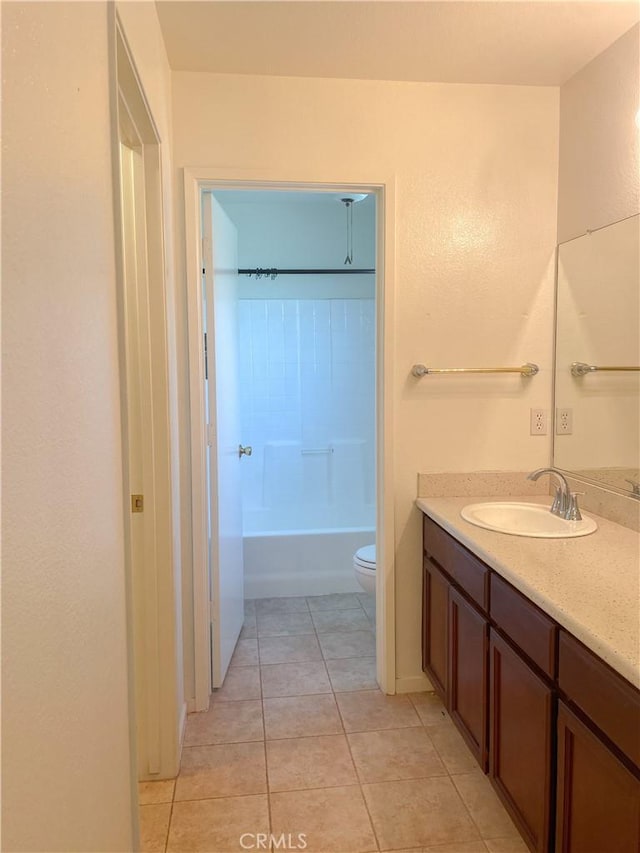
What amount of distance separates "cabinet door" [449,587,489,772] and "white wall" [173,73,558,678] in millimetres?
456

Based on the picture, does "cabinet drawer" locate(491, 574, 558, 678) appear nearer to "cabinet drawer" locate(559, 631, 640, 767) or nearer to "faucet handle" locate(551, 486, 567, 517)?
"cabinet drawer" locate(559, 631, 640, 767)

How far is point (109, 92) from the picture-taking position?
1153mm

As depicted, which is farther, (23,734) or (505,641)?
(505,641)

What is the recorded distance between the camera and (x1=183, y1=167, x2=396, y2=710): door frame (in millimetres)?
2311

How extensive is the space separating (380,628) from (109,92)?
222cm

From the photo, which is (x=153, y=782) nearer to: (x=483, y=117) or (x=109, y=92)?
(x=109, y=92)

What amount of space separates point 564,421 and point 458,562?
841mm

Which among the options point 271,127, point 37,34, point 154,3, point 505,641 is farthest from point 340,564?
point 37,34

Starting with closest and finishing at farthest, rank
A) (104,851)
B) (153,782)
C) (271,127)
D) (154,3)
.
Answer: (104,851) < (154,3) < (153,782) < (271,127)

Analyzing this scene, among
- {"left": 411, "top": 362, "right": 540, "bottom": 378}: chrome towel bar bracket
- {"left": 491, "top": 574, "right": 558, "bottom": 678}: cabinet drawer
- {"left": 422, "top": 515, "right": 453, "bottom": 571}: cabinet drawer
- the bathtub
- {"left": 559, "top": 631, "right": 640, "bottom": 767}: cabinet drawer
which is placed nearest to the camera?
{"left": 559, "top": 631, "right": 640, "bottom": 767}: cabinet drawer

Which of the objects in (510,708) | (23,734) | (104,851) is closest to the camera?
(23,734)

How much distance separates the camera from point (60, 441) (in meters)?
0.84

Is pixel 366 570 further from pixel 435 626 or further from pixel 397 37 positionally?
pixel 397 37

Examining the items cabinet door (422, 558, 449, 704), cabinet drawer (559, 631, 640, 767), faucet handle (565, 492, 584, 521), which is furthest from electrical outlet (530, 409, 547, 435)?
cabinet drawer (559, 631, 640, 767)
